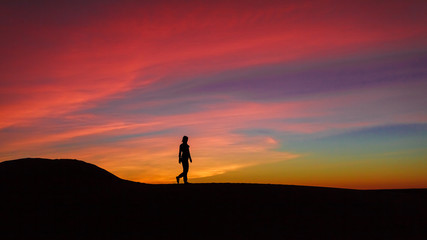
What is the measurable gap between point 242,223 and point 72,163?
14665mm

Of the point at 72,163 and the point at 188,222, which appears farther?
the point at 72,163

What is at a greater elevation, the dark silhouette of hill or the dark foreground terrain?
the dark silhouette of hill

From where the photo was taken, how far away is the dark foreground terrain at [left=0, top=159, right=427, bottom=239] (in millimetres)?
15562

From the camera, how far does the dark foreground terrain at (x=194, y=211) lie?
15562 millimetres

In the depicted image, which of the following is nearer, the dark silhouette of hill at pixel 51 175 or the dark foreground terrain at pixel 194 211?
the dark foreground terrain at pixel 194 211

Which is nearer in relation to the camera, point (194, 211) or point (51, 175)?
point (194, 211)

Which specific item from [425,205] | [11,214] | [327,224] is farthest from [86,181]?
[425,205]

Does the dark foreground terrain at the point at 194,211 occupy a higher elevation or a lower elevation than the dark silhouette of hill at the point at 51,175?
lower

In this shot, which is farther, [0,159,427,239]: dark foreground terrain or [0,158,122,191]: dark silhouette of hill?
[0,158,122,191]: dark silhouette of hill

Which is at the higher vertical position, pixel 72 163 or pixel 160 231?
pixel 72 163

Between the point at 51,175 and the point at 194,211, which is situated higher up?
the point at 51,175

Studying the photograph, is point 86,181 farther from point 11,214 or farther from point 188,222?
point 188,222

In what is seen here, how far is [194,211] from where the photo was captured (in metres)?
17.5

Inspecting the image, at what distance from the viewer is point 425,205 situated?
21625mm
